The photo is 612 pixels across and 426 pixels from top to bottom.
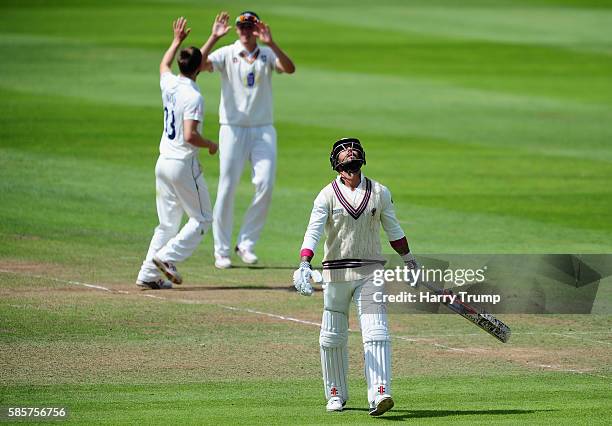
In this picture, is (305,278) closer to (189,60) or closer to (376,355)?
(376,355)

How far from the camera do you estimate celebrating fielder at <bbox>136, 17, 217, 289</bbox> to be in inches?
513

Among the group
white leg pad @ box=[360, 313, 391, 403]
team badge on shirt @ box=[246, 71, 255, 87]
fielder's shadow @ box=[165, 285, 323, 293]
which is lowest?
white leg pad @ box=[360, 313, 391, 403]

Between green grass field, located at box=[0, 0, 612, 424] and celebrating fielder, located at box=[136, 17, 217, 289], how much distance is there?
386 mm

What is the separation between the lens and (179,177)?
13156 millimetres

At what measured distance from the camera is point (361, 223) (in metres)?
9.05

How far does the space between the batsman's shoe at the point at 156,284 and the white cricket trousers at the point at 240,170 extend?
1315 millimetres

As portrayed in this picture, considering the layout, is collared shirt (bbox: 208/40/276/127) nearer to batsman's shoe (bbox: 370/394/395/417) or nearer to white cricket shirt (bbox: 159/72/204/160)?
white cricket shirt (bbox: 159/72/204/160)

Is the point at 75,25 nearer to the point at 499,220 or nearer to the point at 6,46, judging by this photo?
the point at 6,46

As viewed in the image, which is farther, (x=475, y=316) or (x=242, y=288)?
(x=242, y=288)

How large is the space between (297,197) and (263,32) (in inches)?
160

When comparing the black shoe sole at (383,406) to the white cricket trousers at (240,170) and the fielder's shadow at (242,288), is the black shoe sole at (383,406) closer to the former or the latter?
the fielder's shadow at (242,288)

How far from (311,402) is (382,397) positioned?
897mm

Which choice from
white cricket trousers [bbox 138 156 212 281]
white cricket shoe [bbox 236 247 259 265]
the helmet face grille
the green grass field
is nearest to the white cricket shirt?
white cricket trousers [bbox 138 156 212 281]

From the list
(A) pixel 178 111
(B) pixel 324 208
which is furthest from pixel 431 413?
(A) pixel 178 111
